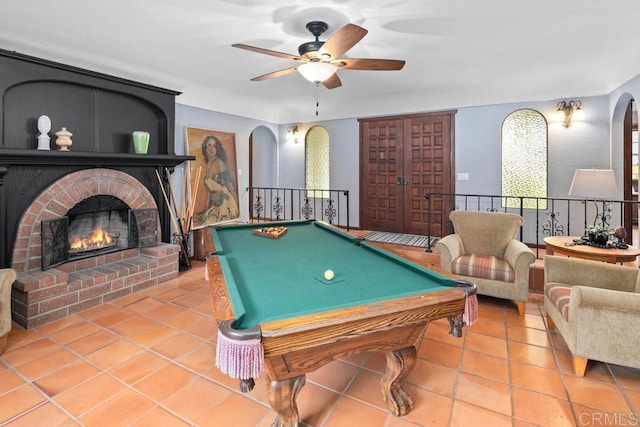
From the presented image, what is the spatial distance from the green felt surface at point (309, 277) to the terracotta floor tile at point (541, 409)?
87cm

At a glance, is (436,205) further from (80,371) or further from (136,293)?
(80,371)

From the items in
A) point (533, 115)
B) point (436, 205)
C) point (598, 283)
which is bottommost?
point (598, 283)

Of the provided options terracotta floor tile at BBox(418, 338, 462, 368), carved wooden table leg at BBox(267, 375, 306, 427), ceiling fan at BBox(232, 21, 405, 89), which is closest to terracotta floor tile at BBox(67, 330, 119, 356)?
carved wooden table leg at BBox(267, 375, 306, 427)

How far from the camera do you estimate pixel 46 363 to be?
2406mm

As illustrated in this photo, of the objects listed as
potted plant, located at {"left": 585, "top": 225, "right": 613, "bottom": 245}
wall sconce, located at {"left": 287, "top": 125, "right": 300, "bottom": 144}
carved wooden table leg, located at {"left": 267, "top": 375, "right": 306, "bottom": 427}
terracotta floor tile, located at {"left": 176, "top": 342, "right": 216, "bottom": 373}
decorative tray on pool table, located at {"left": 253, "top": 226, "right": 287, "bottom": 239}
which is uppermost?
wall sconce, located at {"left": 287, "top": 125, "right": 300, "bottom": 144}

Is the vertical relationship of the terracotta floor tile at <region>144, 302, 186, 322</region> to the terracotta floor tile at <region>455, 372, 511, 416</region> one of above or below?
above

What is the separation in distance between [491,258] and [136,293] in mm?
3913

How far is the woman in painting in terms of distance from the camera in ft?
18.2

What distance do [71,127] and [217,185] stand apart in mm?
2262

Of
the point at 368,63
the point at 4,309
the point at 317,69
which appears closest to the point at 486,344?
the point at 368,63

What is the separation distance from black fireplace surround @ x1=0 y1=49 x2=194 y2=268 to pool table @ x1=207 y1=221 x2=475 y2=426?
246cm

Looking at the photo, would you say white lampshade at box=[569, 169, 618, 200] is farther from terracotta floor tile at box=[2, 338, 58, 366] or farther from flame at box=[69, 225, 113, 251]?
flame at box=[69, 225, 113, 251]

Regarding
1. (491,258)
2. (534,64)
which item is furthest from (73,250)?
(534,64)

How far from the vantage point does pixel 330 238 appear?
2990 millimetres
